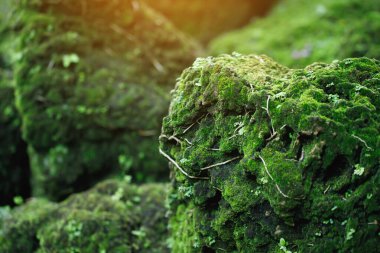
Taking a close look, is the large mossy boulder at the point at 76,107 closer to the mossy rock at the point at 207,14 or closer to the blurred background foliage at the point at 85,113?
the blurred background foliage at the point at 85,113

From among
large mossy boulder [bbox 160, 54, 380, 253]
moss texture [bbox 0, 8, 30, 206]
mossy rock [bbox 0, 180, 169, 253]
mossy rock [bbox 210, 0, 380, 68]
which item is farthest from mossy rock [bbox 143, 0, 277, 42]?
large mossy boulder [bbox 160, 54, 380, 253]

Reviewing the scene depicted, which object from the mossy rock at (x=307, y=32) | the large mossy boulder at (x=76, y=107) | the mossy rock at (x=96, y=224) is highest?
the mossy rock at (x=307, y=32)

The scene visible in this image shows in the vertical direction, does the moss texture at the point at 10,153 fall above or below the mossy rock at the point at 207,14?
below

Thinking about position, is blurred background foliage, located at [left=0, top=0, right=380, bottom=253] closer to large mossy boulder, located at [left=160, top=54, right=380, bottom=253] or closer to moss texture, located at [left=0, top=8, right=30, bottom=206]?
moss texture, located at [left=0, top=8, right=30, bottom=206]

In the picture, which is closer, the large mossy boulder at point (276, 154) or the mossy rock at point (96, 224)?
the large mossy boulder at point (276, 154)

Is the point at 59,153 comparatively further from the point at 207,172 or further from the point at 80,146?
the point at 207,172

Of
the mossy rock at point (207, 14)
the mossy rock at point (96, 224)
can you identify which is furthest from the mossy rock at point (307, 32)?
the mossy rock at point (96, 224)
